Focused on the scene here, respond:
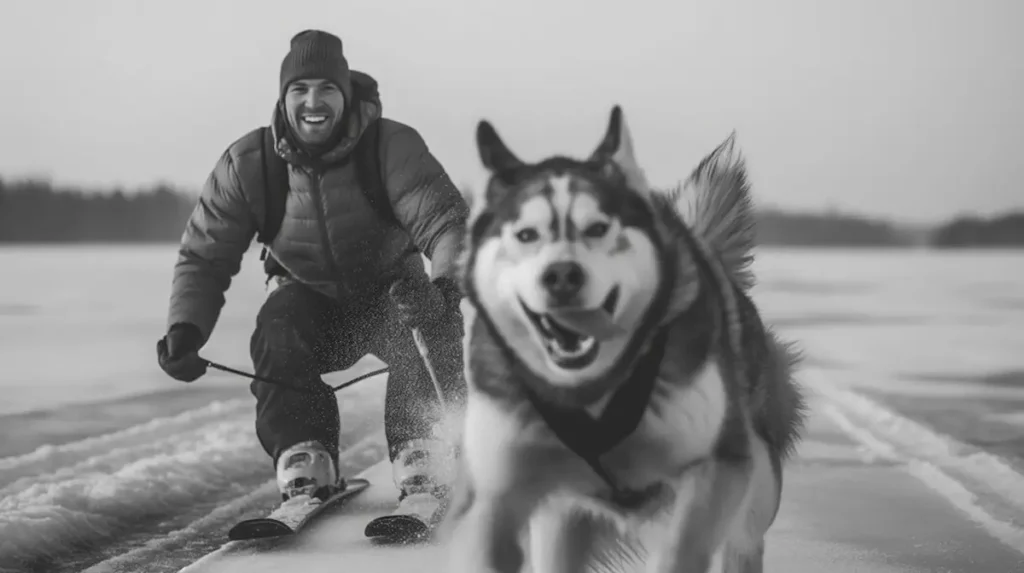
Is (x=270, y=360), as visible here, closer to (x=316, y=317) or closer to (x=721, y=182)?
(x=316, y=317)

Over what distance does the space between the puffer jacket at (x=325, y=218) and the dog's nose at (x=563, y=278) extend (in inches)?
62.0

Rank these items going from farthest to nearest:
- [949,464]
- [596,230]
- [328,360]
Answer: [949,464], [328,360], [596,230]

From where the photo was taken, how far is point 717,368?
2.53m

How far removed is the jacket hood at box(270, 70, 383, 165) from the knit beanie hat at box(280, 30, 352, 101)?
2.6 inches

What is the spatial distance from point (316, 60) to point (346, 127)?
23 cm

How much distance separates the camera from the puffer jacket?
3.89 metres

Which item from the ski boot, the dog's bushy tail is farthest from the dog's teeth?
the ski boot

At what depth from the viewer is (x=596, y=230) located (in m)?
2.39

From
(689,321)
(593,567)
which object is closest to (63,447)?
(593,567)

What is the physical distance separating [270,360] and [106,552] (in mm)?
786

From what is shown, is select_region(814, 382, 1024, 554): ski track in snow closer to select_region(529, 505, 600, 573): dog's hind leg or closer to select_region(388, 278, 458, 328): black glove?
select_region(529, 505, 600, 573): dog's hind leg

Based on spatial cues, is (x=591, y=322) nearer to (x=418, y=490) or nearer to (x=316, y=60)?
(x=418, y=490)

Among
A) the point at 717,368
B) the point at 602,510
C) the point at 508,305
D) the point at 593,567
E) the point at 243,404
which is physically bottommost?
the point at 243,404

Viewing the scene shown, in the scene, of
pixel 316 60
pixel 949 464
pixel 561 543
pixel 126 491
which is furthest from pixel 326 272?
pixel 949 464
